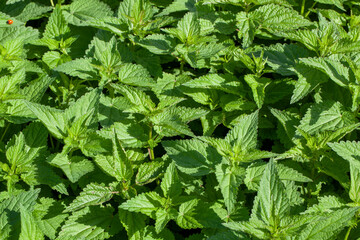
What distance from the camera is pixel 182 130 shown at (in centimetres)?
340

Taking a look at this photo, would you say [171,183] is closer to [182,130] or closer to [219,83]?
[182,130]

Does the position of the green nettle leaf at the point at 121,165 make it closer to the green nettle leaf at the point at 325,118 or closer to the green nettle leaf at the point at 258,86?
the green nettle leaf at the point at 258,86

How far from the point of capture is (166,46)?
431 centimetres

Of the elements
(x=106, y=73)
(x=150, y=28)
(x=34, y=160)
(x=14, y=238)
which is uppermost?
(x=150, y=28)

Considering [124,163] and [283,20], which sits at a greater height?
[283,20]

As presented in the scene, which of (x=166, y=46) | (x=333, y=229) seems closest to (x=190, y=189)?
(x=333, y=229)

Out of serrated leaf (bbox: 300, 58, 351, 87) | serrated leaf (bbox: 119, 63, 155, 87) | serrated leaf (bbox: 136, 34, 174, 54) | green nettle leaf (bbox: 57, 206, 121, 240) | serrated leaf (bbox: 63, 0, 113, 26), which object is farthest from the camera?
serrated leaf (bbox: 63, 0, 113, 26)

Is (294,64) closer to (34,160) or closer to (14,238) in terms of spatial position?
(34,160)

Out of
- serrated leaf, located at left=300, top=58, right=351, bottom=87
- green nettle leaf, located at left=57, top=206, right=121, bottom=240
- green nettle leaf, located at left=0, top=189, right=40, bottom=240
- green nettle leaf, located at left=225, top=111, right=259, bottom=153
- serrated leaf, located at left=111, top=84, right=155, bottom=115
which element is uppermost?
serrated leaf, located at left=300, top=58, right=351, bottom=87

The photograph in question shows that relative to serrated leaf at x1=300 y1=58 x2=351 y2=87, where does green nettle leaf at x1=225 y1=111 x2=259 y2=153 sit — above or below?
below

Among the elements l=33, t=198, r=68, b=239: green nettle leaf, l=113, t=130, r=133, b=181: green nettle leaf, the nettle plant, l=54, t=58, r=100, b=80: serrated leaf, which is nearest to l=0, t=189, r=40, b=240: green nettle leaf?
the nettle plant

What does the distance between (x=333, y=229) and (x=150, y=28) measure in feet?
9.06

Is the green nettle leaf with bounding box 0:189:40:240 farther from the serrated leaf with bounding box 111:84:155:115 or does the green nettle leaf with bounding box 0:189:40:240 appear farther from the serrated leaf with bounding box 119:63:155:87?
the serrated leaf with bounding box 119:63:155:87

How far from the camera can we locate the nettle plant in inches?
125
